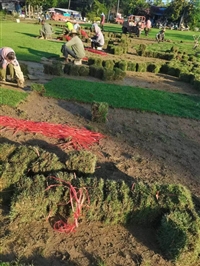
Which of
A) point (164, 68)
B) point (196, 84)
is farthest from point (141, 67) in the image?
point (196, 84)

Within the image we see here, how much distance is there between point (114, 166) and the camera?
4781 mm

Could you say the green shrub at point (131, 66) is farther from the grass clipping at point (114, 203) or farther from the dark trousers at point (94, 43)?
the grass clipping at point (114, 203)

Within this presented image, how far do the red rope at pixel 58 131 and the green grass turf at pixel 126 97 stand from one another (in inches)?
80.4

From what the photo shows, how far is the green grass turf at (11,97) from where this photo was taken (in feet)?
22.1

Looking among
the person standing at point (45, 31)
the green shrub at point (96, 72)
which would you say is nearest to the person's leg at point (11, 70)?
the green shrub at point (96, 72)

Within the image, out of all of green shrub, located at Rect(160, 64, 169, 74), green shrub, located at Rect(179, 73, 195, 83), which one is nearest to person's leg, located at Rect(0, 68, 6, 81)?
green shrub, located at Rect(179, 73, 195, 83)

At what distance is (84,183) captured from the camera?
11.8 feet

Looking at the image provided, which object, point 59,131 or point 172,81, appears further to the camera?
point 172,81

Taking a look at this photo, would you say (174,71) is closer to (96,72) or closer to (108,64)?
(108,64)

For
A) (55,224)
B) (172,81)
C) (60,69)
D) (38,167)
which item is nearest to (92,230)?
(55,224)

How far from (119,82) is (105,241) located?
7756 millimetres

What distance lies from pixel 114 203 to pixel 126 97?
5.37m

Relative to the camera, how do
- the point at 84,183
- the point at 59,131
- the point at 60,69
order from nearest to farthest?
1. the point at 84,183
2. the point at 59,131
3. the point at 60,69

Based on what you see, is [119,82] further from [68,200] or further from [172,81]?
[68,200]
